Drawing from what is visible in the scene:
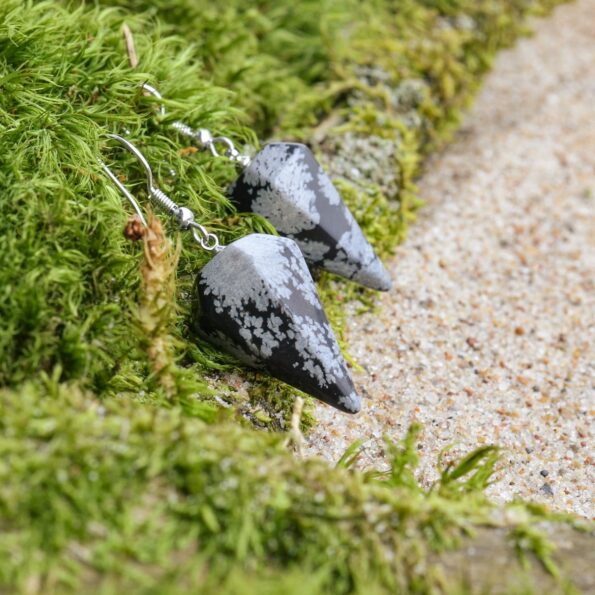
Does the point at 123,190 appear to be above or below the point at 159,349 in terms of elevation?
above

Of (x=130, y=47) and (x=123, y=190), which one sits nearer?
(x=123, y=190)

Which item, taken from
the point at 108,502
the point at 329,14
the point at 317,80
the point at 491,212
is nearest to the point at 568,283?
the point at 491,212

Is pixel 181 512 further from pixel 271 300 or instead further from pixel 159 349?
pixel 271 300

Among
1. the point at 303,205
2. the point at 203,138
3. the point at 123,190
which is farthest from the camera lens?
the point at 203,138

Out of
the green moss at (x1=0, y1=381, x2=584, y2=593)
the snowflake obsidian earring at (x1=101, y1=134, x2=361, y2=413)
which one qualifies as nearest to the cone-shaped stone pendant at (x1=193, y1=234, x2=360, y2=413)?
the snowflake obsidian earring at (x1=101, y1=134, x2=361, y2=413)

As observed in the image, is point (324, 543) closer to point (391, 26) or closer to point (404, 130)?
point (404, 130)

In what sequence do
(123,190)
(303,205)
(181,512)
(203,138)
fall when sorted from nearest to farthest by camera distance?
(181,512), (123,190), (303,205), (203,138)

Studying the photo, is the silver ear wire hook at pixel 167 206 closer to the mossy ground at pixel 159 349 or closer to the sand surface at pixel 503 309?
the mossy ground at pixel 159 349

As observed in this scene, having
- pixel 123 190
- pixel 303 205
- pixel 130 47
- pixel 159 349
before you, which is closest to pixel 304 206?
pixel 303 205
